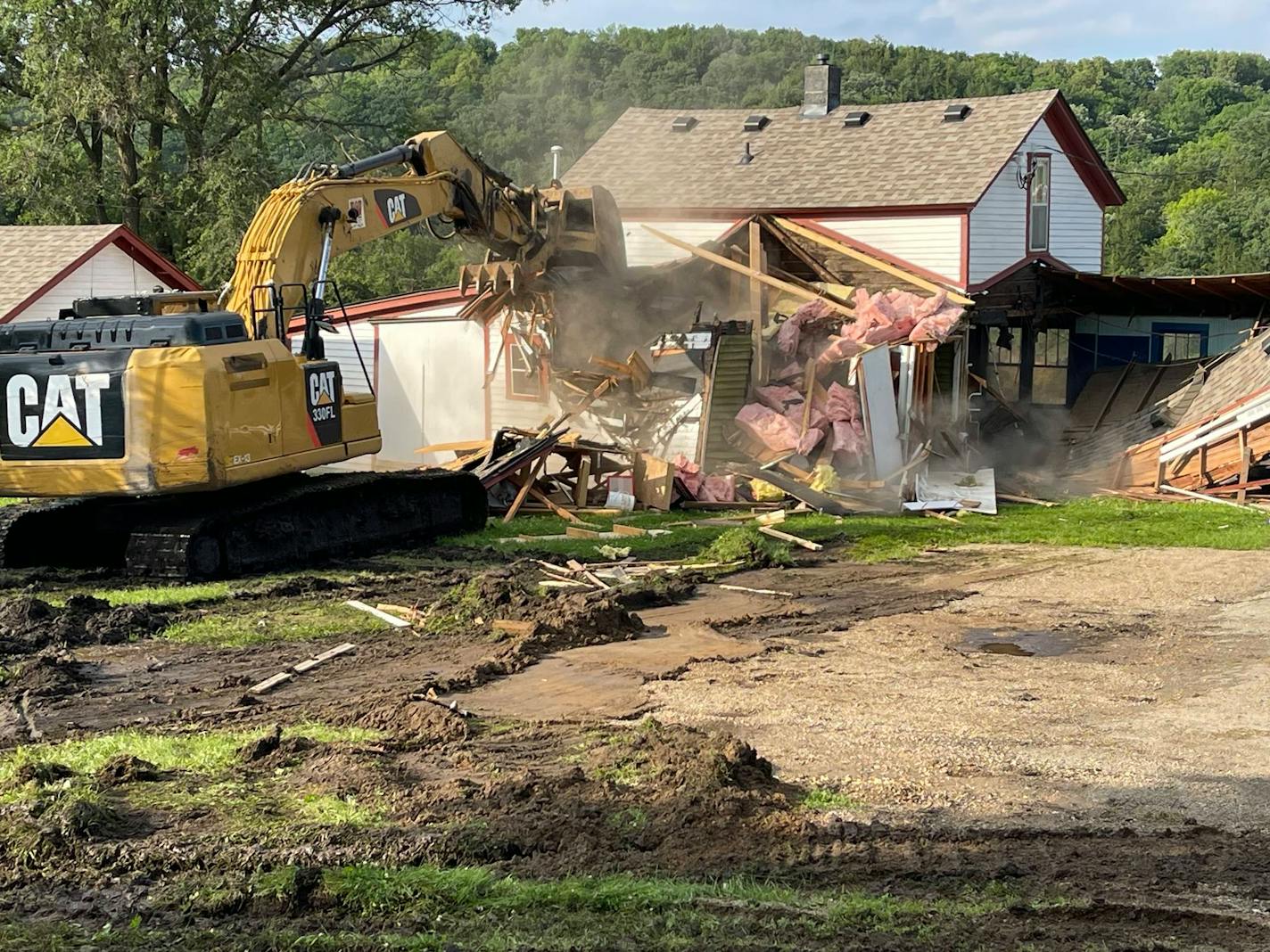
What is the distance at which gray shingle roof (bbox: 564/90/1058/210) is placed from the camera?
2750cm

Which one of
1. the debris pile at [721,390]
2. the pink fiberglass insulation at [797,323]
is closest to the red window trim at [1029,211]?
the debris pile at [721,390]

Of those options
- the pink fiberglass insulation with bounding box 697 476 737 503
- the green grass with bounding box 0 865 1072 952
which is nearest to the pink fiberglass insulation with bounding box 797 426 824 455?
the pink fiberglass insulation with bounding box 697 476 737 503

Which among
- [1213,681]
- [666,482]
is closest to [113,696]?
[1213,681]

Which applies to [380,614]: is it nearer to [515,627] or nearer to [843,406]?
[515,627]

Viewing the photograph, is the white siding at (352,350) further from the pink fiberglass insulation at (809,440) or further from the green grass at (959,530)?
the pink fiberglass insulation at (809,440)

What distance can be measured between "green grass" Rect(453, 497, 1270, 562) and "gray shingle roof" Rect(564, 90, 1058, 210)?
321 inches

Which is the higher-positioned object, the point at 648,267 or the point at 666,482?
the point at 648,267

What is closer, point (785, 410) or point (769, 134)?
point (785, 410)

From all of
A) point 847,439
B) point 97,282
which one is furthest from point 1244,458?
point 97,282

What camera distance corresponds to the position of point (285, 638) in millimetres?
12844

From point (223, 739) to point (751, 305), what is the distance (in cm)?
1625

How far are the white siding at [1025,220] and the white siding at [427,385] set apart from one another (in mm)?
8653

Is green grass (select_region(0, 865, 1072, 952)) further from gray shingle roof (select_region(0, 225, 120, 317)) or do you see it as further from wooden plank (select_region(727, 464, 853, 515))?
gray shingle roof (select_region(0, 225, 120, 317))

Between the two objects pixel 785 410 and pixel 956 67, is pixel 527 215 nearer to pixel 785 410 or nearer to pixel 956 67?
pixel 785 410
